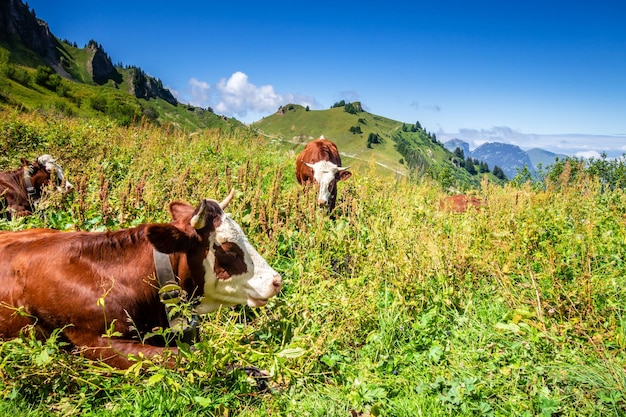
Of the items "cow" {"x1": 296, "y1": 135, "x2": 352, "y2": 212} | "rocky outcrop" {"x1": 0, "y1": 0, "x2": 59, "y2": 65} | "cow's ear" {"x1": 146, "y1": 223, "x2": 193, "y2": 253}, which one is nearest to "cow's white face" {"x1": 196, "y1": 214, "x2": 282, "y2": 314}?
"cow's ear" {"x1": 146, "y1": 223, "x2": 193, "y2": 253}

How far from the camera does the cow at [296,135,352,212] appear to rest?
31.3ft

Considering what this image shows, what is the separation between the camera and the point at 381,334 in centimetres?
391

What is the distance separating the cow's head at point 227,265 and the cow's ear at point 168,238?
51mm

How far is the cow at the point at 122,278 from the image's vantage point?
132 inches

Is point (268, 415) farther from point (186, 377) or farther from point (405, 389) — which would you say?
point (405, 389)

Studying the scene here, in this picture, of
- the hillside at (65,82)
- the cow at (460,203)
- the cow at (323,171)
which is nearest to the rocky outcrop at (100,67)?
the hillside at (65,82)

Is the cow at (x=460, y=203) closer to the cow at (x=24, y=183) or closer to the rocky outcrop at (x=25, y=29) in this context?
the cow at (x=24, y=183)

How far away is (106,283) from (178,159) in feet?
22.8

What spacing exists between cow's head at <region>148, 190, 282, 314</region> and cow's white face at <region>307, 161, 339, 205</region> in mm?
5485

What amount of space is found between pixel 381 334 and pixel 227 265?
5.41 ft

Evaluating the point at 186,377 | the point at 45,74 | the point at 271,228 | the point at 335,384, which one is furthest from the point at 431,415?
the point at 45,74

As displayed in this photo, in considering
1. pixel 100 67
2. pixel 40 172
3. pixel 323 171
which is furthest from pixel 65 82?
pixel 100 67

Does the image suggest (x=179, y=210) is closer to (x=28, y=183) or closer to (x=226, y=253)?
(x=226, y=253)

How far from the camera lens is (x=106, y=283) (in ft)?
11.3
